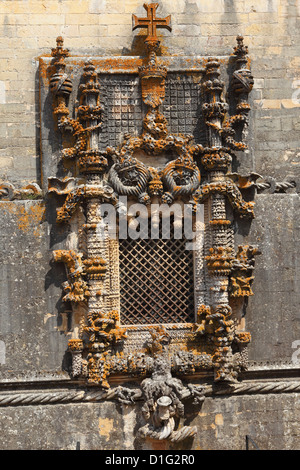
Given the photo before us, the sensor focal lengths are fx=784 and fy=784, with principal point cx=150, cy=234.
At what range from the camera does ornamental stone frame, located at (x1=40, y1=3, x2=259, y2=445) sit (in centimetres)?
1005

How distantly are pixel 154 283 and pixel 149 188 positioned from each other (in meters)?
1.26

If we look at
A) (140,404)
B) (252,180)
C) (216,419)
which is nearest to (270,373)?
(216,419)

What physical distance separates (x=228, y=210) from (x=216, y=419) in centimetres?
274

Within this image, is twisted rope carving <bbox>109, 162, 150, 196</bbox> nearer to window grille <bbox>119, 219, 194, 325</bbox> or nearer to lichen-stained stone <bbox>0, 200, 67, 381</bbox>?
window grille <bbox>119, 219, 194, 325</bbox>

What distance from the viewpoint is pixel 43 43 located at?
10398 mm

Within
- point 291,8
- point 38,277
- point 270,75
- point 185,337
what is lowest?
point 185,337

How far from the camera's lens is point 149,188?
10.2 m

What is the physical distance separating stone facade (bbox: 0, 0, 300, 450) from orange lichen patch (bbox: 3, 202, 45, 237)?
0.01 metres

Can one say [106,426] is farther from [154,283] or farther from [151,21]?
[151,21]

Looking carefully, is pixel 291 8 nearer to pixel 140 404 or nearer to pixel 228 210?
pixel 228 210

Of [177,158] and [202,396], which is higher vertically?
[177,158]

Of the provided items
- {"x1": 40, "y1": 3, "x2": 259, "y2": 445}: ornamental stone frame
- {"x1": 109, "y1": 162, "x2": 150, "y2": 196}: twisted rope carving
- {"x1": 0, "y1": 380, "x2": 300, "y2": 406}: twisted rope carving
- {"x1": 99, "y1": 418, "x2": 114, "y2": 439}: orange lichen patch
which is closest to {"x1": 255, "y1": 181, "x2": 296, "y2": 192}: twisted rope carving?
{"x1": 40, "y1": 3, "x2": 259, "y2": 445}: ornamental stone frame

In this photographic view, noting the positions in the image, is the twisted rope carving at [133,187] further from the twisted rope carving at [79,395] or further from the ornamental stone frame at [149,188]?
the twisted rope carving at [79,395]

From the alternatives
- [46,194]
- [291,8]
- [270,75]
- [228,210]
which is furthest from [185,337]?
[291,8]
